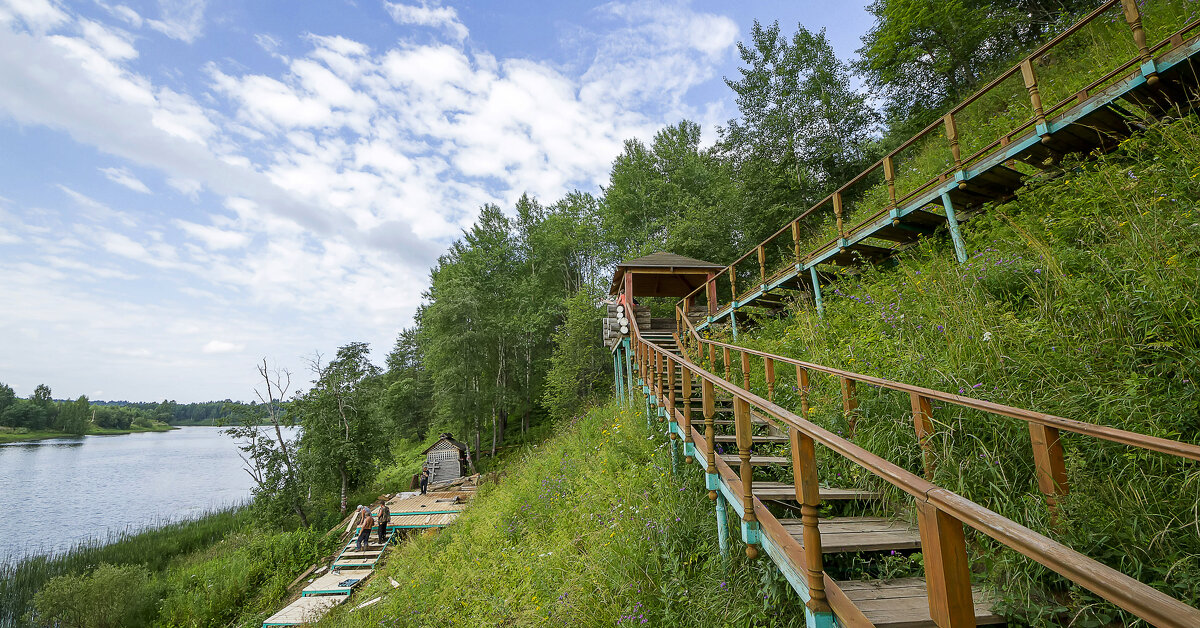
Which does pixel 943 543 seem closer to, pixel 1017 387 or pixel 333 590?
pixel 1017 387

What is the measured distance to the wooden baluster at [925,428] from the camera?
3344 mm

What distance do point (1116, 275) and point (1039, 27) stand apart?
15767mm

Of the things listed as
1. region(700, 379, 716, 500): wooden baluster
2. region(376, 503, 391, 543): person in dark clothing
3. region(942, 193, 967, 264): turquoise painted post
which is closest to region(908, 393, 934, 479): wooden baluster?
region(700, 379, 716, 500): wooden baluster

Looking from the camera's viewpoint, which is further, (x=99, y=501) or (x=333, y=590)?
(x=99, y=501)

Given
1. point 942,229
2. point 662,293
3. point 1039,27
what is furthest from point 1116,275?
point 1039,27

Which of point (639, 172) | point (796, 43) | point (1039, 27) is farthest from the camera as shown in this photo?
point (639, 172)

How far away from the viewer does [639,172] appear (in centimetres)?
2508

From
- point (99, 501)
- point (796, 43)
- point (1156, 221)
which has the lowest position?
point (99, 501)

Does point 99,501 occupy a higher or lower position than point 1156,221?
lower

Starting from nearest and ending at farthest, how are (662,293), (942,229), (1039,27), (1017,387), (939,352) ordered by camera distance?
(1017,387), (939,352), (942,229), (1039,27), (662,293)

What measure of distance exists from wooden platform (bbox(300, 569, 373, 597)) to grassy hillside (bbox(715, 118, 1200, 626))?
12034 mm

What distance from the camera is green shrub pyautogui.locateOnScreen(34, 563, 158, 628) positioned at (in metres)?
11.3

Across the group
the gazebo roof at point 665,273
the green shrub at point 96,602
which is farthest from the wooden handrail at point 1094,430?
the green shrub at point 96,602

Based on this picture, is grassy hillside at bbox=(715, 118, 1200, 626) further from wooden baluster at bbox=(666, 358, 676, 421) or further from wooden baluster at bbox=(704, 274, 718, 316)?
wooden baluster at bbox=(704, 274, 718, 316)
